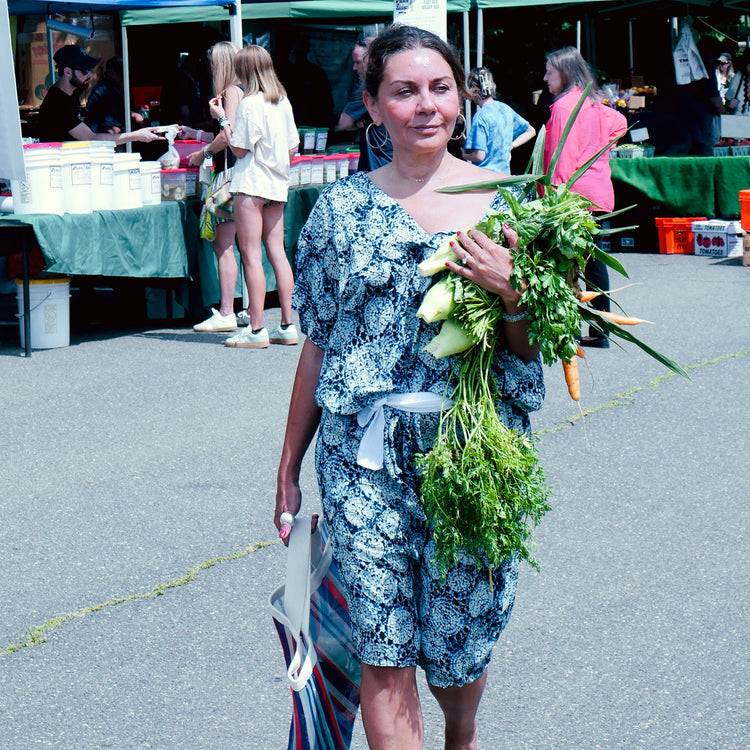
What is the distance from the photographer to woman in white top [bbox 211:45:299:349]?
8.09 m

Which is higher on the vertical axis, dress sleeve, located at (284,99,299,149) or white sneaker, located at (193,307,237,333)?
dress sleeve, located at (284,99,299,149)

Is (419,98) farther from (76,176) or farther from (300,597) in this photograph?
(76,176)

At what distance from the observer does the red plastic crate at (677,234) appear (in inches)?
516

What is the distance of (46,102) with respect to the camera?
414 inches

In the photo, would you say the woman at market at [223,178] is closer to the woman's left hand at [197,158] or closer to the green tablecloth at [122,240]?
the woman's left hand at [197,158]

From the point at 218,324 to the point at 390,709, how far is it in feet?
22.1

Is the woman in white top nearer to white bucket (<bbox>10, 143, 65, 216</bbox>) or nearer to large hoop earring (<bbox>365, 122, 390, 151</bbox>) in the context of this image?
large hoop earring (<bbox>365, 122, 390, 151</bbox>)

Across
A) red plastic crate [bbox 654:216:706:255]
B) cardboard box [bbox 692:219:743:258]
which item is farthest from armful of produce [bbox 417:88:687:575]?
red plastic crate [bbox 654:216:706:255]

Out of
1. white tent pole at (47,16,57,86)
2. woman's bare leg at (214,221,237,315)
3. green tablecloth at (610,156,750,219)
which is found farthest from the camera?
white tent pole at (47,16,57,86)

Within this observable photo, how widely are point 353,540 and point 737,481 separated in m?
3.38

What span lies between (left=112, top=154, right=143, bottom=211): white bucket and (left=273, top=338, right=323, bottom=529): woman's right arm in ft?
20.3

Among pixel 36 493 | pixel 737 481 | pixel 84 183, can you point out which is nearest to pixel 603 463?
pixel 737 481

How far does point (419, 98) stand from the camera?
252 centimetres

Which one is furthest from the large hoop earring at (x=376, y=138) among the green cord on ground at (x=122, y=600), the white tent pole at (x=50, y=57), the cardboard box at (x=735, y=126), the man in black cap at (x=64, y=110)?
the cardboard box at (x=735, y=126)
